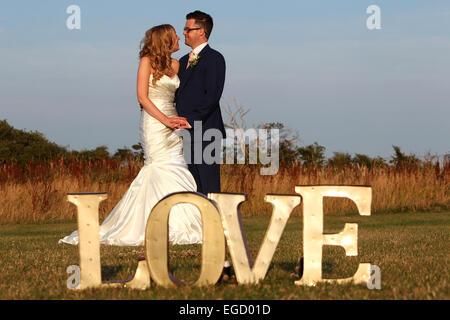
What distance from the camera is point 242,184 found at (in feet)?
56.6

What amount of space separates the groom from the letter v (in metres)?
1.89

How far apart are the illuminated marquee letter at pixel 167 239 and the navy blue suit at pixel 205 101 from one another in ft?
6.17

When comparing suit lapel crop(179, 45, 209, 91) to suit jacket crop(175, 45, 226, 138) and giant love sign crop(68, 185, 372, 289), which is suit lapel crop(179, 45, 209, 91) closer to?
suit jacket crop(175, 45, 226, 138)

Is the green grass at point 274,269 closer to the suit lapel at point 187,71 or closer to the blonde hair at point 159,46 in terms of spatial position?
the suit lapel at point 187,71

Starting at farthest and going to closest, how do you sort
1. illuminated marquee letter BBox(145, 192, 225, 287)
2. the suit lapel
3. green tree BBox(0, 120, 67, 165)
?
green tree BBox(0, 120, 67, 165)
the suit lapel
illuminated marquee letter BBox(145, 192, 225, 287)

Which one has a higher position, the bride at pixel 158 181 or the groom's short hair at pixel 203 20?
the groom's short hair at pixel 203 20

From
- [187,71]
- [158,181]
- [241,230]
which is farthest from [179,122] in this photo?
[241,230]

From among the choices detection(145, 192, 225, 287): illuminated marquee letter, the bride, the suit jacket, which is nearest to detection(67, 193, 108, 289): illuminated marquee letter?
detection(145, 192, 225, 287): illuminated marquee letter

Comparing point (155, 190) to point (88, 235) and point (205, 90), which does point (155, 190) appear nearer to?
point (205, 90)

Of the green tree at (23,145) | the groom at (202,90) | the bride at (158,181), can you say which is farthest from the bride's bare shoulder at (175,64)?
the green tree at (23,145)

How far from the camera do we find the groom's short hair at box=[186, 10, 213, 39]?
721 centimetres

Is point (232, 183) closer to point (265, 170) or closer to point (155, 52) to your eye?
point (265, 170)

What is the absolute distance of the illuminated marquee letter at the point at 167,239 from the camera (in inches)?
193
